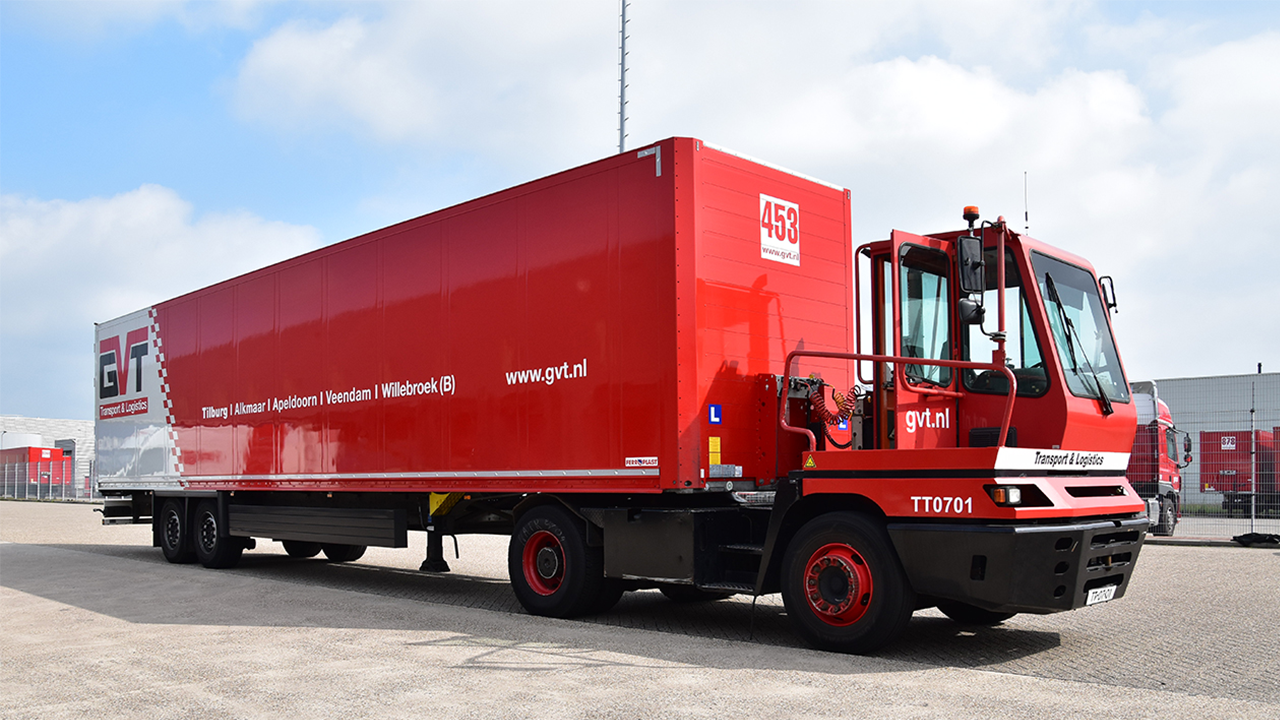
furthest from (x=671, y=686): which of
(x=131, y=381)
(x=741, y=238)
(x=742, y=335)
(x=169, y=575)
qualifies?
(x=131, y=381)

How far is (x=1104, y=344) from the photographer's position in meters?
7.74

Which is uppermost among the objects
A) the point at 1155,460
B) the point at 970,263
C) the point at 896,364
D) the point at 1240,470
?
the point at 970,263

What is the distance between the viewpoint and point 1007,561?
6516 mm

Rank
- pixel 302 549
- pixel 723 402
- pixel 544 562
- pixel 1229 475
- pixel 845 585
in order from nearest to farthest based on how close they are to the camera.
Answer: 1. pixel 845 585
2. pixel 723 402
3. pixel 544 562
4. pixel 302 549
5. pixel 1229 475

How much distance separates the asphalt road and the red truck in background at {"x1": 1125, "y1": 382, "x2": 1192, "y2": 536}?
25.1ft

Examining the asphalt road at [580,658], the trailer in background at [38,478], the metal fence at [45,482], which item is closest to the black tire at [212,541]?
the asphalt road at [580,658]

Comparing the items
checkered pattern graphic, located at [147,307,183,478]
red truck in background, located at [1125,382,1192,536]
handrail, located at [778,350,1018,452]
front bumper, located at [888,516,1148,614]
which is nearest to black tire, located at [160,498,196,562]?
checkered pattern graphic, located at [147,307,183,478]

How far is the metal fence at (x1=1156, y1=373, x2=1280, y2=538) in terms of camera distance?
65.5ft

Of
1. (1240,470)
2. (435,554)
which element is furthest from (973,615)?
→ (1240,470)

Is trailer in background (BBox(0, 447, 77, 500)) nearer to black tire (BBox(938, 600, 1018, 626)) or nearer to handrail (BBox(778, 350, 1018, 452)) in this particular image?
handrail (BBox(778, 350, 1018, 452))

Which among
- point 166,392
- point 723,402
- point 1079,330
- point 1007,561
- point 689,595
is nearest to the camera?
point 1007,561

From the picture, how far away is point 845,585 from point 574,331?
125 inches

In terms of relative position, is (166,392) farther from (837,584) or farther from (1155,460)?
(1155,460)

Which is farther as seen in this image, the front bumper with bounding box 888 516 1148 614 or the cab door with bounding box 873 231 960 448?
the cab door with bounding box 873 231 960 448
